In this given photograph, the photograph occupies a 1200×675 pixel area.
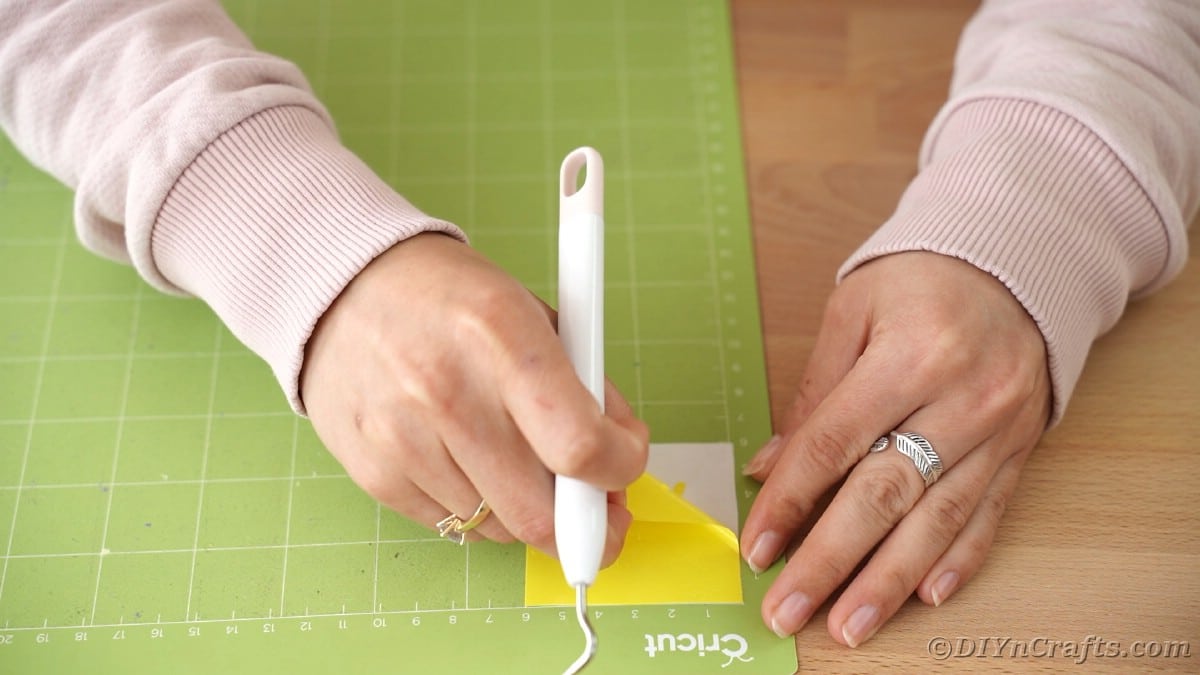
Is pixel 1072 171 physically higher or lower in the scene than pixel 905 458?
higher

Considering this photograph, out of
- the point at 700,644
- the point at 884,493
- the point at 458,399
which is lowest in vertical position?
the point at 700,644

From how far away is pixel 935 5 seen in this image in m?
A: 1.04

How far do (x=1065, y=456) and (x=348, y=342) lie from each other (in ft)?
1.89

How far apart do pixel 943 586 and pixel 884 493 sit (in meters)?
0.09

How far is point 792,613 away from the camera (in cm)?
69

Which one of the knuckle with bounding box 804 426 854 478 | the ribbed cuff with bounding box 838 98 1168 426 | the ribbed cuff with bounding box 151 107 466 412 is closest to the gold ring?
the ribbed cuff with bounding box 151 107 466 412

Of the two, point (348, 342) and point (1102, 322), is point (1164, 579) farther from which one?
point (348, 342)

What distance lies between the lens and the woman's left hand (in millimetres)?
695

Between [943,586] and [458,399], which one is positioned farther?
[943,586]

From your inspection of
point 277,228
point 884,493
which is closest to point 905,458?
point 884,493

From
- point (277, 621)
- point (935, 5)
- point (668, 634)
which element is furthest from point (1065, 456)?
point (277, 621)

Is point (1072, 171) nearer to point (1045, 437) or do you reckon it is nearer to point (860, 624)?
point (1045, 437)

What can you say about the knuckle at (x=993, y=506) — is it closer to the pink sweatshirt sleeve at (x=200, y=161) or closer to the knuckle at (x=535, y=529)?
the knuckle at (x=535, y=529)

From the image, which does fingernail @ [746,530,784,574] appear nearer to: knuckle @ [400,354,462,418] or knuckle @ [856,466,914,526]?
knuckle @ [856,466,914,526]
